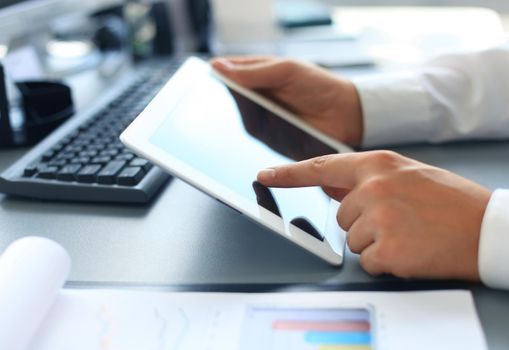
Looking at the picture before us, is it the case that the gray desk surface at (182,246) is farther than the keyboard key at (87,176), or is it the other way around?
the keyboard key at (87,176)

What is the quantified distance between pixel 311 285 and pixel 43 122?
49 centimetres

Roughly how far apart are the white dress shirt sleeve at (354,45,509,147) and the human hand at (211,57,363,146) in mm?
19

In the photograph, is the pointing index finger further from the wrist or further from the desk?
the wrist

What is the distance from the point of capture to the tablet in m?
0.48

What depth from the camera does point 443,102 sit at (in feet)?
2.54

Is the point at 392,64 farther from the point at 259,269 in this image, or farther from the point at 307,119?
the point at 259,269


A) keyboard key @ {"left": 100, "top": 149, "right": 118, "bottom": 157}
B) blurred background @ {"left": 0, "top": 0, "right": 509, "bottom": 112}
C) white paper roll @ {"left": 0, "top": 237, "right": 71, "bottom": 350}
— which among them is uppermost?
white paper roll @ {"left": 0, "top": 237, "right": 71, "bottom": 350}

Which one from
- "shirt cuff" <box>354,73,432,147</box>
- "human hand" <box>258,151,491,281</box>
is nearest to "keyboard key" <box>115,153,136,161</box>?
"human hand" <box>258,151,491,281</box>

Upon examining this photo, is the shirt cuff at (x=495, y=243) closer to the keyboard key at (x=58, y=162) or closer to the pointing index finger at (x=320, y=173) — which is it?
the pointing index finger at (x=320, y=173)

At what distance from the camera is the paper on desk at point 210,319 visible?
0.40 meters

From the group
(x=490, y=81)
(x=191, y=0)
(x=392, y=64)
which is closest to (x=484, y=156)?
(x=490, y=81)

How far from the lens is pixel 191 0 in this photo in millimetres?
1272

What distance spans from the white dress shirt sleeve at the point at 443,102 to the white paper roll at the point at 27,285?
0.44 m

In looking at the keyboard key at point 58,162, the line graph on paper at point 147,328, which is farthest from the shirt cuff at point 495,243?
the keyboard key at point 58,162
